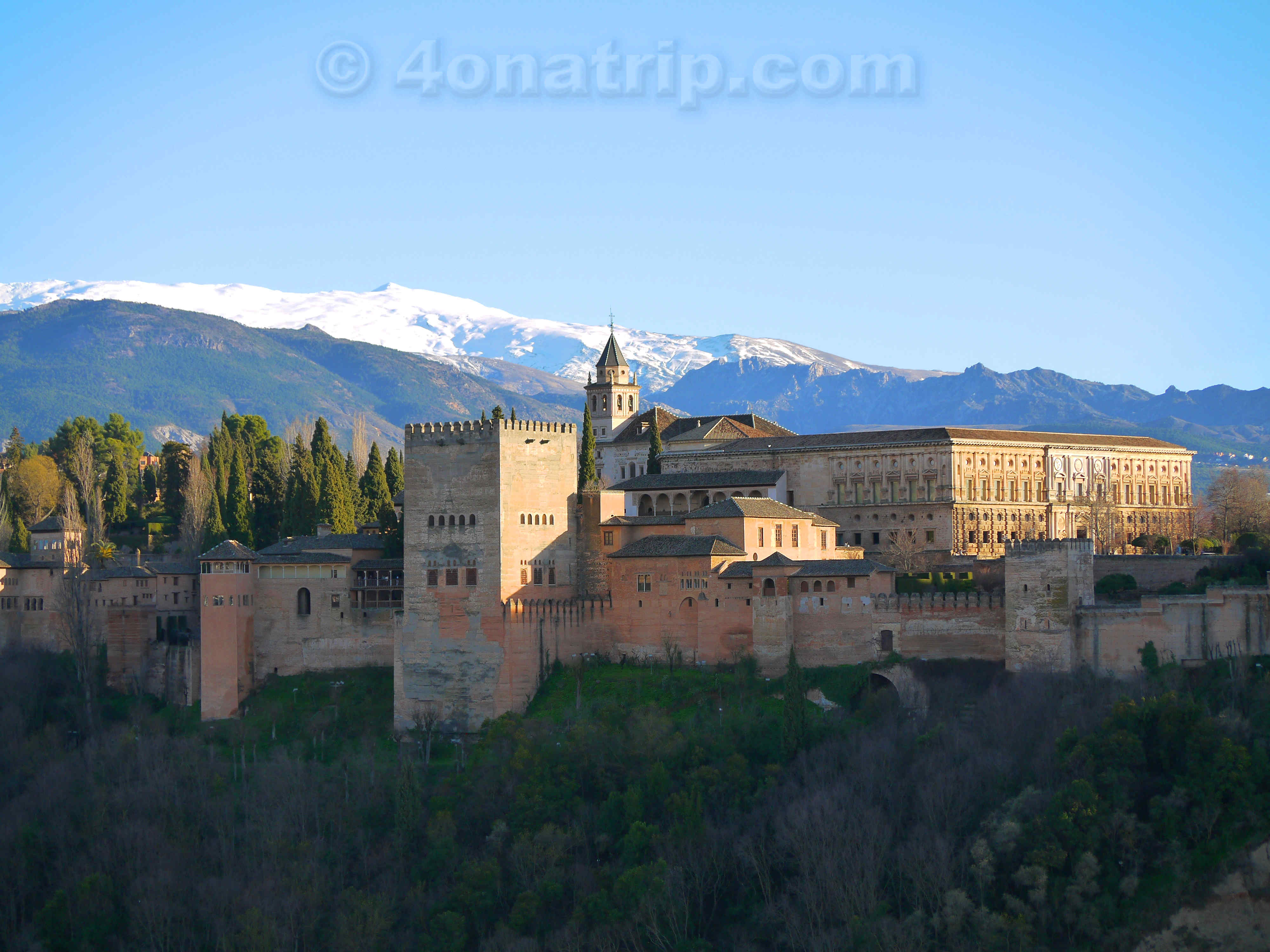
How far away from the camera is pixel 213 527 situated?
7888cm

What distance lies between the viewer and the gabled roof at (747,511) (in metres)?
60.2

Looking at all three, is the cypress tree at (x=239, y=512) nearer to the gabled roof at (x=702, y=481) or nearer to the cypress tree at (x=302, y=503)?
the cypress tree at (x=302, y=503)

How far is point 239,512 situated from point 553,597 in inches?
1038

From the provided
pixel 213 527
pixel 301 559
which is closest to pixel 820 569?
pixel 301 559

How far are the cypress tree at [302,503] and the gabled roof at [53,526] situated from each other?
9984 mm

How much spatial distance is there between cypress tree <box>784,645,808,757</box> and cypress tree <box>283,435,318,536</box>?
103ft

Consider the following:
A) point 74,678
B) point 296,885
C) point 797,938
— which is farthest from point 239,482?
point 797,938

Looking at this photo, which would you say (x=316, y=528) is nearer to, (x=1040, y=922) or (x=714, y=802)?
(x=714, y=802)

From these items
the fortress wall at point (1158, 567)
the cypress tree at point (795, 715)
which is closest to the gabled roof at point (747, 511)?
the cypress tree at point (795, 715)

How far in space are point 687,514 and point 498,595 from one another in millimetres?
7947

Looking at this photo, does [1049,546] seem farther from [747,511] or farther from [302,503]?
Result: [302,503]

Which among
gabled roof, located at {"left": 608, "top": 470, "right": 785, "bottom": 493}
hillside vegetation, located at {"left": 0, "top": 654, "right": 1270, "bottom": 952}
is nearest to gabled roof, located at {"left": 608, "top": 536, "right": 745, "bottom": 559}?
hillside vegetation, located at {"left": 0, "top": 654, "right": 1270, "bottom": 952}

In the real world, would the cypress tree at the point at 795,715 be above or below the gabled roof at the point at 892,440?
below

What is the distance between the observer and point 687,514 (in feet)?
201
